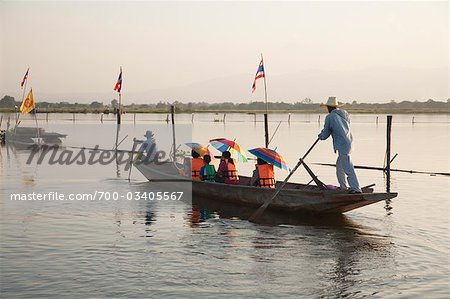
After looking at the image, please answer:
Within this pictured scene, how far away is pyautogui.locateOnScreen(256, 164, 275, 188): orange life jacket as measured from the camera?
17.6m

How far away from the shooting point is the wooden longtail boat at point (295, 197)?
50.8ft

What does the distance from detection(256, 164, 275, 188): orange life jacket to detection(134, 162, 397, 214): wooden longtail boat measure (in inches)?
16.8

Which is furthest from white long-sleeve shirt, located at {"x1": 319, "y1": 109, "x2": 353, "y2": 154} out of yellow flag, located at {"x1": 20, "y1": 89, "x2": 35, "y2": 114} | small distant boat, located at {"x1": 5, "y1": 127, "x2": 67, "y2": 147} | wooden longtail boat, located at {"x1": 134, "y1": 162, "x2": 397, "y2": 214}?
small distant boat, located at {"x1": 5, "y1": 127, "x2": 67, "y2": 147}

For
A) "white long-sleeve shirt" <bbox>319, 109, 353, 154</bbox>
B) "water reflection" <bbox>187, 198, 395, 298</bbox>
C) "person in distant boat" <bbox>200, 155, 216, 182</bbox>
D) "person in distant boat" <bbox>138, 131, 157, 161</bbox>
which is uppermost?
"white long-sleeve shirt" <bbox>319, 109, 353, 154</bbox>

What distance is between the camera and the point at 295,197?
1645 cm

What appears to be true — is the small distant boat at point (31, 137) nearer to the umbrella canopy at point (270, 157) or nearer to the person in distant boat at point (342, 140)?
the umbrella canopy at point (270, 157)

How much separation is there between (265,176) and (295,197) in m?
1.48

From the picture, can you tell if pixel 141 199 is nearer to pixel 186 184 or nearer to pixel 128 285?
pixel 186 184

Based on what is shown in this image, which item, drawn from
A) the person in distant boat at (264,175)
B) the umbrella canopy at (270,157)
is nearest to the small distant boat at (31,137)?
the person in distant boat at (264,175)

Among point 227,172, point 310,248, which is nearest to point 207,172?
point 227,172

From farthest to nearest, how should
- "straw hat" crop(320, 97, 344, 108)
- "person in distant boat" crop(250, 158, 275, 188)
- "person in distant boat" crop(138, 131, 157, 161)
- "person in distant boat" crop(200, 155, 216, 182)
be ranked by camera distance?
1. "person in distant boat" crop(138, 131, 157, 161)
2. "person in distant boat" crop(200, 155, 216, 182)
3. "person in distant boat" crop(250, 158, 275, 188)
4. "straw hat" crop(320, 97, 344, 108)

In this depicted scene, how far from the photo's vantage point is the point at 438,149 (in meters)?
42.7

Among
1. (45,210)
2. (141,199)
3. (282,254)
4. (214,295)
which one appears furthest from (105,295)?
(141,199)

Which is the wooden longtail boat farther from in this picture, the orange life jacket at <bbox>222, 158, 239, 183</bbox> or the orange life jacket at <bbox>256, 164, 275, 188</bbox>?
the orange life jacket at <bbox>222, 158, 239, 183</bbox>
